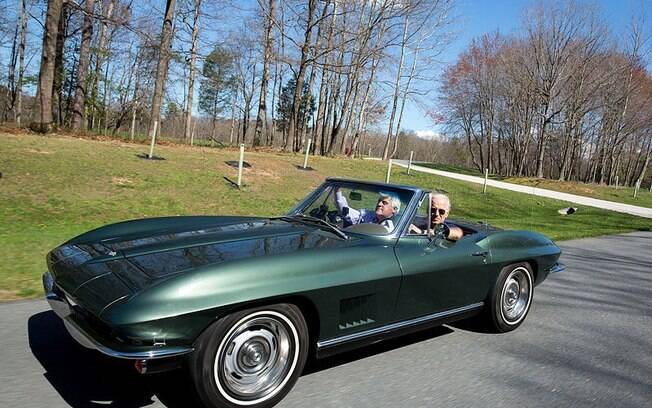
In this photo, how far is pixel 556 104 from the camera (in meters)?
33.9

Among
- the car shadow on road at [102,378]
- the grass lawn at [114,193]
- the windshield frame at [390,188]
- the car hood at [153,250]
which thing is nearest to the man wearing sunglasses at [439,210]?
the windshield frame at [390,188]

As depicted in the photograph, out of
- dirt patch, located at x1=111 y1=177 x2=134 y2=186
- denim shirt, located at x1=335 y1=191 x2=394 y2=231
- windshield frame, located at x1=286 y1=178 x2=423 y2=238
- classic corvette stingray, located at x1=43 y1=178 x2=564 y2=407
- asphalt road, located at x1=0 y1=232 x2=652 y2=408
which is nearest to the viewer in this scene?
classic corvette stingray, located at x1=43 y1=178 x2=564 y2=407

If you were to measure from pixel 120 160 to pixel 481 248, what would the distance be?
37.4ft

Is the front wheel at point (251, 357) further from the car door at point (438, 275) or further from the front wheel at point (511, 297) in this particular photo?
the front wheel at point (511, 297)

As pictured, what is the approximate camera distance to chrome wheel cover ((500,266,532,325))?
4090 mm

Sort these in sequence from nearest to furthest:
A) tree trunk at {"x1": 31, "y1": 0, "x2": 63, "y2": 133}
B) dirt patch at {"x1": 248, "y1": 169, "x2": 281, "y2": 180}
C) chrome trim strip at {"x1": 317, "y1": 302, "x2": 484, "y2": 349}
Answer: chrome trim strip at {"x1": 317, "y1": 302, "x2": 484, "y2": 349} < tree trunk at {"x1": 31, "y1": 0, "x2": 63, "y2": 133} < dirt patch at {"x1": 248, "y1": 169, "x2": 281, "y2": 180}

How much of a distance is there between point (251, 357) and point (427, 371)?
132cm

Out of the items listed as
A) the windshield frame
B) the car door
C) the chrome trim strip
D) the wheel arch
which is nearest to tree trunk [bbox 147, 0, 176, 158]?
the windshield frame

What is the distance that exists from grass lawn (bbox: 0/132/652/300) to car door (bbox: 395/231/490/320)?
3.29 m

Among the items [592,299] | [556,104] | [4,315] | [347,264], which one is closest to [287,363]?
[347,264]

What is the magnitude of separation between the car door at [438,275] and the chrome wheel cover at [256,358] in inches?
35.0

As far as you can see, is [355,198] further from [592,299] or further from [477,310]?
[592,299]

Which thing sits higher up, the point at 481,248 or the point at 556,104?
the point at 556,104

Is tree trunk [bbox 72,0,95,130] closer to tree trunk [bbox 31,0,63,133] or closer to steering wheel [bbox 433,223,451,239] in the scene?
tree trunk [bbox 31,0,63,133]
